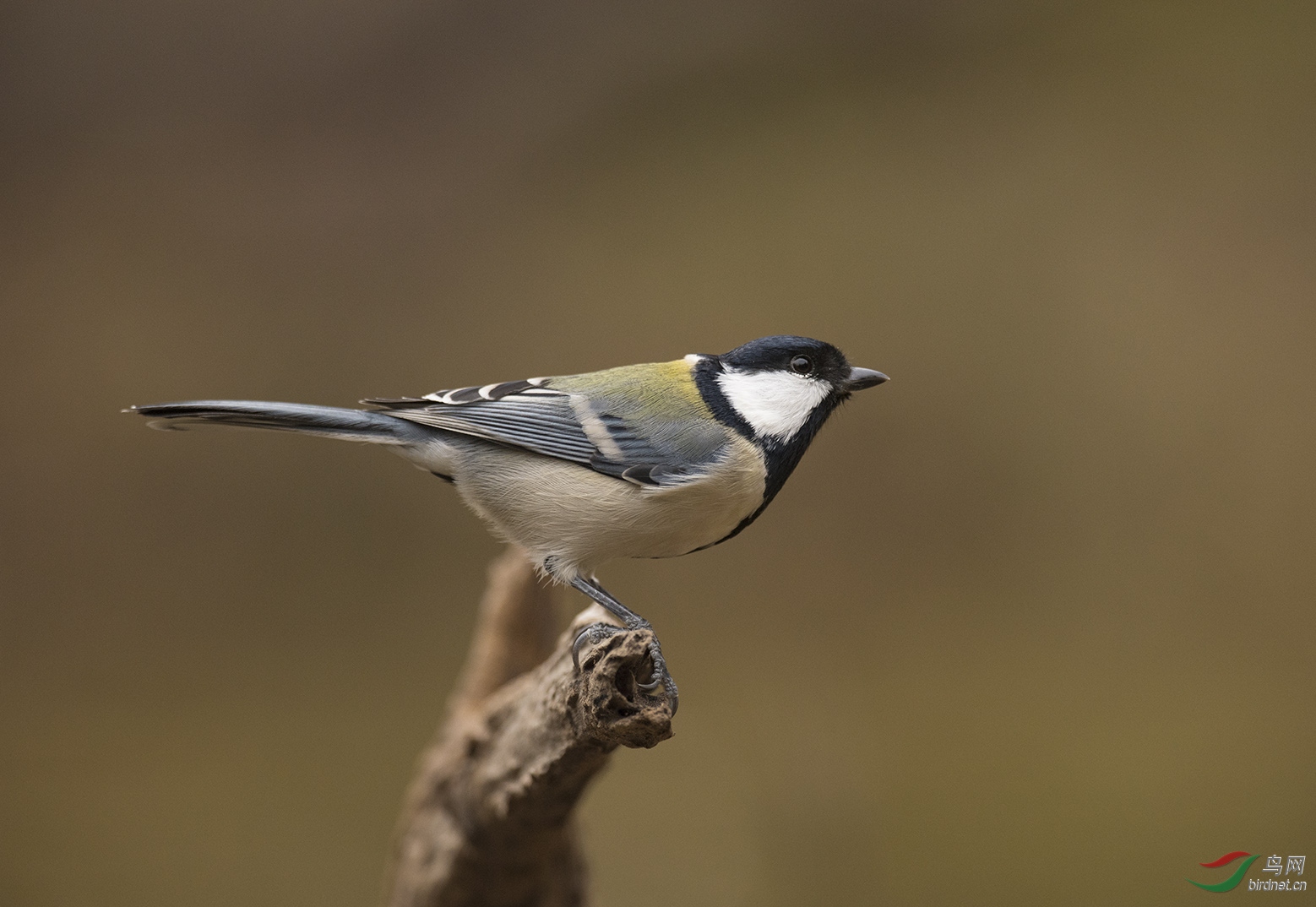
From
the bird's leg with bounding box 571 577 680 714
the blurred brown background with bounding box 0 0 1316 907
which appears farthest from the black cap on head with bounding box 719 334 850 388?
the blurred brown background with bounding box 0 0 1316 907

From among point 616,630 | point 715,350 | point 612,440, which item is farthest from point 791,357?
point 715,350

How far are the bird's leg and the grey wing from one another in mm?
222

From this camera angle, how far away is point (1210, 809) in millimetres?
2387

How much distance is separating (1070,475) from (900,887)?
1281 millimetres

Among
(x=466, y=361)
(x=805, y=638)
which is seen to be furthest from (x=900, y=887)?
(x=466, y=361)

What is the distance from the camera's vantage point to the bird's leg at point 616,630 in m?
1.32

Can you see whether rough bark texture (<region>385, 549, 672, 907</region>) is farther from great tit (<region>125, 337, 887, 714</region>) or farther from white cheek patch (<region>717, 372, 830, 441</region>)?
white cheek patch (<region>717, 372, 830, 441</region>)

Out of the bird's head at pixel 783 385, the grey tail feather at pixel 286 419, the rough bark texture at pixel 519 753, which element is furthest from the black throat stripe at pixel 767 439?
the grey tail feather at pixel 286 419

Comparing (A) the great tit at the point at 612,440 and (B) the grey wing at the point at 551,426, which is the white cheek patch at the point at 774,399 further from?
(B) the grey wing at the point at 551,426

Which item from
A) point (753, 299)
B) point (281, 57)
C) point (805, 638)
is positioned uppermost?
point (281, 57)

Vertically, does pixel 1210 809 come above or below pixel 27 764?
below

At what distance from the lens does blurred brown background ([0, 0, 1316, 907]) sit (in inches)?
98.3

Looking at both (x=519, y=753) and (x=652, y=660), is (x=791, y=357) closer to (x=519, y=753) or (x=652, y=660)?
(x=652, y=660)

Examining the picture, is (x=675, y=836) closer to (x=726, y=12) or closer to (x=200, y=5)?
(x=726, y=12)
